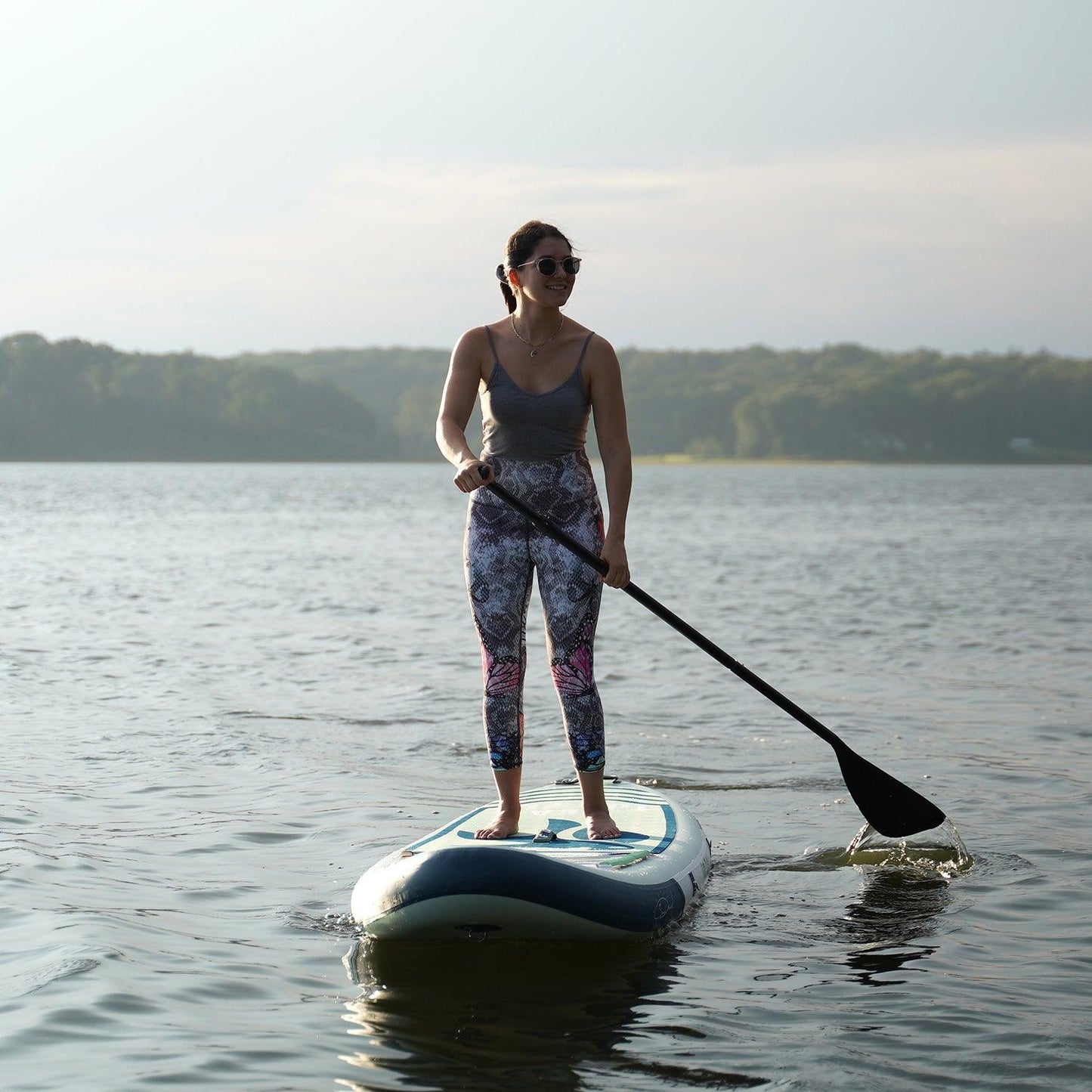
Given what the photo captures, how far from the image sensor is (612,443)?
18.1 ft

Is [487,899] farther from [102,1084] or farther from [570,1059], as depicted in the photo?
[102,1084]

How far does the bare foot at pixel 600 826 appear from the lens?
561 centimetres

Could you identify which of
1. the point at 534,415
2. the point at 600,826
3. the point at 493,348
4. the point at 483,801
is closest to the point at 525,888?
the point at 600,826

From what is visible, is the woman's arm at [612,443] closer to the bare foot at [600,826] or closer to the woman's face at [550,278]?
the woman's face at [550,278]

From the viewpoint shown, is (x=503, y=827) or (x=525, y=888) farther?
(x=503, y=827)

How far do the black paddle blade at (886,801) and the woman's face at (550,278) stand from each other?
2.38 metres

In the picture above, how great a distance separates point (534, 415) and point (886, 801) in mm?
2460

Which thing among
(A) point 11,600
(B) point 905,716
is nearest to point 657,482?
(A) point 11,600

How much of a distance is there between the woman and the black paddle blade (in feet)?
5.02

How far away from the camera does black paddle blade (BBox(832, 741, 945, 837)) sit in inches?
251

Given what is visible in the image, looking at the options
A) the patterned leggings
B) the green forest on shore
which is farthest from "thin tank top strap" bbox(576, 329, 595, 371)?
the green forest on shore

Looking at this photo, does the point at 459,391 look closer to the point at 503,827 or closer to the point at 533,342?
the point at 533,342

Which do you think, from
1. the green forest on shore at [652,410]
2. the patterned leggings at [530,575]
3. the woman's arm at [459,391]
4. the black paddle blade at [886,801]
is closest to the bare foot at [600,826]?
the patterned leggings at [530,575]

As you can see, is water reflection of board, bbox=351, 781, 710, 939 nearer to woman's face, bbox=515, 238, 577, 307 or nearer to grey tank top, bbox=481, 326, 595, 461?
grey tank top, bbox=481, 326, 595, 461
